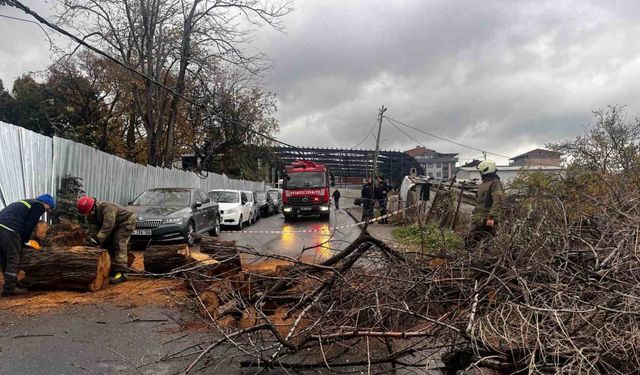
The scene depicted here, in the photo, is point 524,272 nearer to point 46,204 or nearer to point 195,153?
point 46,204

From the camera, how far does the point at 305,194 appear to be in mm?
20891

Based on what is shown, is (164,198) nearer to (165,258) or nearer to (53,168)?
(53,168)

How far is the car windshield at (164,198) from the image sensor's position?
11863mm

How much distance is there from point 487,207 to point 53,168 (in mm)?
9572

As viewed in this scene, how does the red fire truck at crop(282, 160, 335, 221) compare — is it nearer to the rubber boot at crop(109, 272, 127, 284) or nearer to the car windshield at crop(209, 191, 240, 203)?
the car windshield at crop(209, 191, 240, 203)

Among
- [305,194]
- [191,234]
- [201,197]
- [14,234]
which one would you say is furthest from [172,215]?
[305,194]

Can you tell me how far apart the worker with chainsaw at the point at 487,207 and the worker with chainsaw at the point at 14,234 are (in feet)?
19.2

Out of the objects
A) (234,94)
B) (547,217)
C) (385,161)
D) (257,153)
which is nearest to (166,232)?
(547,217)

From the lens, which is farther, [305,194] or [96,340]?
[305,194]

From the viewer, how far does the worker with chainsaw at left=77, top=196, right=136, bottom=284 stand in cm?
698

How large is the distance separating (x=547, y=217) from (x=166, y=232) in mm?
8039

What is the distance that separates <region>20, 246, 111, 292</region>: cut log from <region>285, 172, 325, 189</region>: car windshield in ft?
48.9

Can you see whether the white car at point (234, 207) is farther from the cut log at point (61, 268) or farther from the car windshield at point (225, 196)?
the cut log at point (61, 268)

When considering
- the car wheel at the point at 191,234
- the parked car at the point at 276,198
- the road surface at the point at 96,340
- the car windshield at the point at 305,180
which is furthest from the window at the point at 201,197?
the parked car at the point at 276,198
